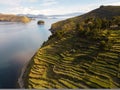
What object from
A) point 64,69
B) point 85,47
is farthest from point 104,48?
point 64,69

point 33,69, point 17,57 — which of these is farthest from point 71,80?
point 17,57

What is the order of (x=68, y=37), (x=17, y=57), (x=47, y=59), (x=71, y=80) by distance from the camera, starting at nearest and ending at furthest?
(x=71, y=80), (x=47, y=59), (x=68, y=37), (x=17, y=57)

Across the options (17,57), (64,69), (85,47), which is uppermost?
(85,47)

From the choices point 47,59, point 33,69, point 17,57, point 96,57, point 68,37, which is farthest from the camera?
point 17,57

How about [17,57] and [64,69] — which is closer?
[64,69]

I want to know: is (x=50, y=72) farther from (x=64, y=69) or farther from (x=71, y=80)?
(x=71, y=80)

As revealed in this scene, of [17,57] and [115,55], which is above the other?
[115,55]

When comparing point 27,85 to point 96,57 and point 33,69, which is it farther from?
point 96,57
